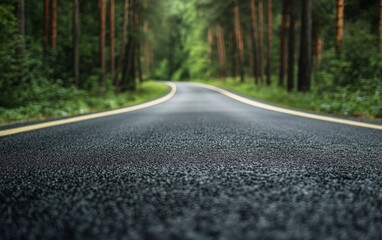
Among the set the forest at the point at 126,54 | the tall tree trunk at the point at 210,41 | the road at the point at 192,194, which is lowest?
A: the road at the point at 192,194

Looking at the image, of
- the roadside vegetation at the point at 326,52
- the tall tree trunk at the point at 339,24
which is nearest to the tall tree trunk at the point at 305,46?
the roadside vegetation at the point at 326,52

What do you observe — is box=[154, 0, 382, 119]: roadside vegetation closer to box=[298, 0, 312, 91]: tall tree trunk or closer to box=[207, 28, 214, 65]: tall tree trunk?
box=[298, 0, 312, 91]: tall tree trunk

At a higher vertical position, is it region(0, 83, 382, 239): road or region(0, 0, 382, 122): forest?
region(0, 0, 382, 122): forest

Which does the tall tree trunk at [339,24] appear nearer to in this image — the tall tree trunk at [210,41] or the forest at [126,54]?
the forest at [126,54]

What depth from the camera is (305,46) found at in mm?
13906

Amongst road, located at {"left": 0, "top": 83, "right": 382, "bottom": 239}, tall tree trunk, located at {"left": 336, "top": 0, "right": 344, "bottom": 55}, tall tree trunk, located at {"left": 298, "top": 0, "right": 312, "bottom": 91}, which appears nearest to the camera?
road, located at {"left": 0, "top": 83, "right": 382, "bottom": 239}

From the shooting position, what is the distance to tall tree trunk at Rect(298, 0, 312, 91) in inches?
547

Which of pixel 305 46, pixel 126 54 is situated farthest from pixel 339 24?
pixel 126 54

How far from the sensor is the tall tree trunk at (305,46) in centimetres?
1388

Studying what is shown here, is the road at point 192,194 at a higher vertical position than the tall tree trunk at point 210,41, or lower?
lower

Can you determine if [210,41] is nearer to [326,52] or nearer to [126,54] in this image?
[126,54]

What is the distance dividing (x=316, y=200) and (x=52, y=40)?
1864 centimetres

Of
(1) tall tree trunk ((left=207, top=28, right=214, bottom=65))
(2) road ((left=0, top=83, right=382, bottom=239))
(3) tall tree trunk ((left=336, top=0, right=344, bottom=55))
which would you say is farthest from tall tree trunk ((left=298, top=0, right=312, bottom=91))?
(1) tall tree trunk ((left=207, top=28, right=214, bottom=65))

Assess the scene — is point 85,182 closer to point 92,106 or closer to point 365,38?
point 92,106
